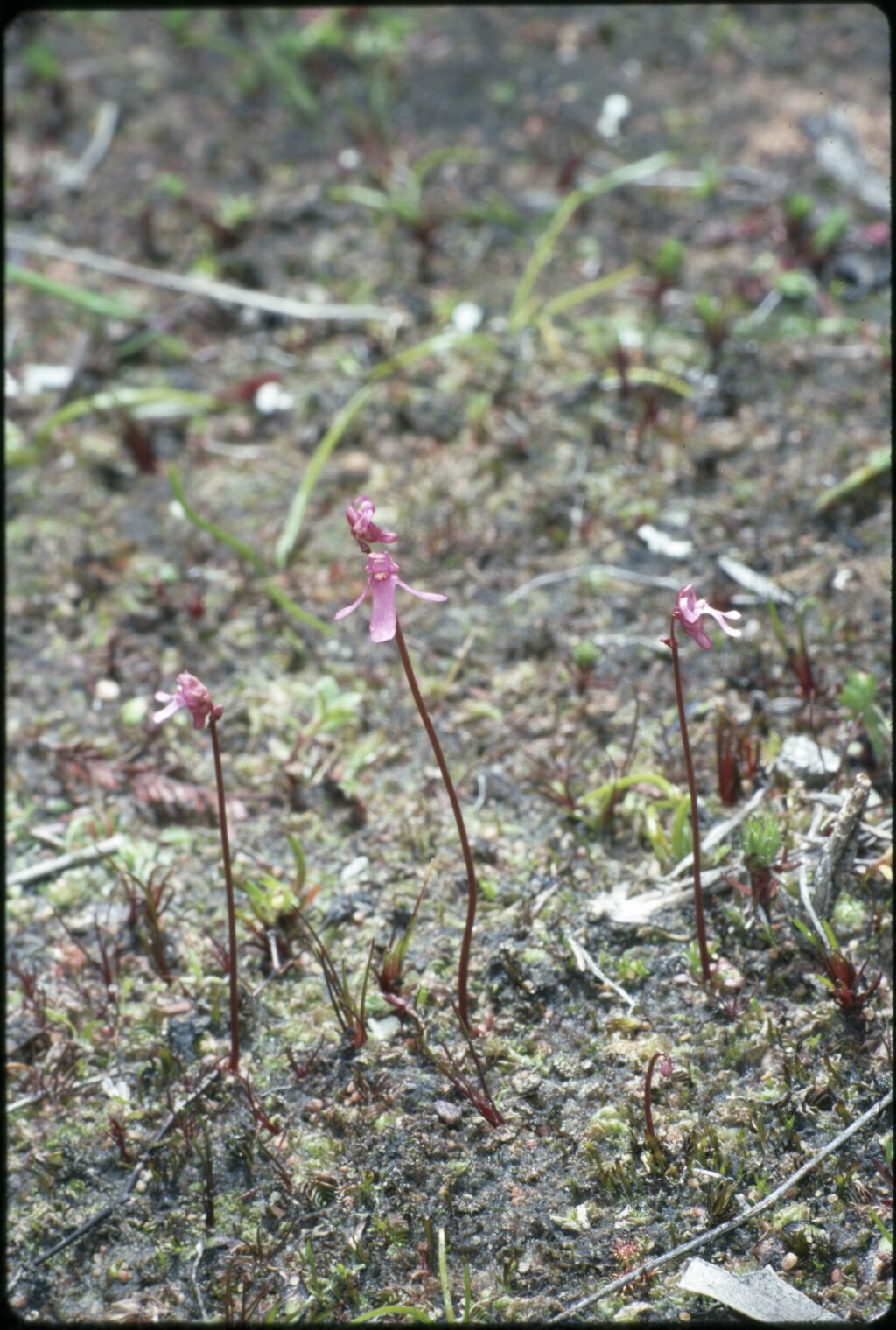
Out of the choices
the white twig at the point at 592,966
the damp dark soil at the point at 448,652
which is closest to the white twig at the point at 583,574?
the damp dark soil at the point at 448,652

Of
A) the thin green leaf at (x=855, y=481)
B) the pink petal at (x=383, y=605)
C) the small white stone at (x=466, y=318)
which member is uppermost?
the small white stone at (x=466, y=318)

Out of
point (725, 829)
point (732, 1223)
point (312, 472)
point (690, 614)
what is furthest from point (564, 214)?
point (732, 1223)

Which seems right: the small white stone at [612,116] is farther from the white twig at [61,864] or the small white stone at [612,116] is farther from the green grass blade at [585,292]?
the white twig at [61,864]

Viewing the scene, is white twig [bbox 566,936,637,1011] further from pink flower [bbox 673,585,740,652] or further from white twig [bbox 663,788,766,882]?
pink flower [bbox 673,585,740,652]

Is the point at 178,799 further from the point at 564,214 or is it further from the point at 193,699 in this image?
the point at 564,214

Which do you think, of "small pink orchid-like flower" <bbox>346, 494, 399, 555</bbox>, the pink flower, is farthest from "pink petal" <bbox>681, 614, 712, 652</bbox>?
"small pink orchid-like flower" <bbox>346, 494, 399, 555</bbox>

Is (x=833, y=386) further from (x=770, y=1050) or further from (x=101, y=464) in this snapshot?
(x=101, y=464)
